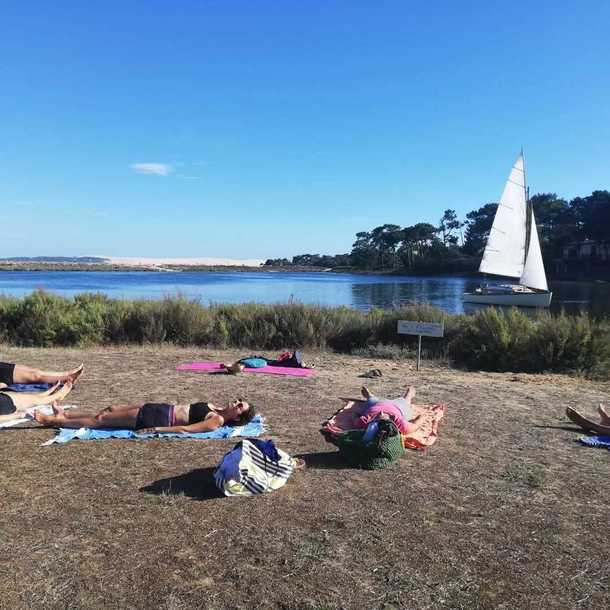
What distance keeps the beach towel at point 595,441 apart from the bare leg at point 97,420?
3.85m

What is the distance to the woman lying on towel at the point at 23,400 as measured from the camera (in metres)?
5.02

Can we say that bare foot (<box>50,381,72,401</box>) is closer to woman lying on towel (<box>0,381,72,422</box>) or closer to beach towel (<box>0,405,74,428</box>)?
woman lying on towel (<box>0,381,72,422</box>)

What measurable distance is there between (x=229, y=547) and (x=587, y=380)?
7.77 m

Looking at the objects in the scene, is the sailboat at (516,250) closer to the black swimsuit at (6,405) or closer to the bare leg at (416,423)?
the bare leg at (416,423)

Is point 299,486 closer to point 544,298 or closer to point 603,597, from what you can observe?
point 603,597

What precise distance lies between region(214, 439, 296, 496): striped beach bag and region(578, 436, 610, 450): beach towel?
2743mm

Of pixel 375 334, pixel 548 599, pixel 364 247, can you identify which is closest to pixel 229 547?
pixel 548 599

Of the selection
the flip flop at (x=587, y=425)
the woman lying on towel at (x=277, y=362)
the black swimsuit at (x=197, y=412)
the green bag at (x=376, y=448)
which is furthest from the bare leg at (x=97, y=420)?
the flip flop at (x=587, y=425)

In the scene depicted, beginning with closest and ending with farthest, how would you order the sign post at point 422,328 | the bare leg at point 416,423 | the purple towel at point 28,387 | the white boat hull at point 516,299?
the bare leg at point 416,423, the purple towel at point 28,387, the sign post at point 422,328, the white boat hull at point 516,299

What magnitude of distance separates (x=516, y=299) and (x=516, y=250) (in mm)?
2489

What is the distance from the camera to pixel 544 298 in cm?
2864

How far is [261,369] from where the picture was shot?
819cm

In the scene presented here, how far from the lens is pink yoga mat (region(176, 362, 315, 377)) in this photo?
7984mm

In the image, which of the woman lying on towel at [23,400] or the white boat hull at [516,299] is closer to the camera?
the woman lying on towel at [23,400]
